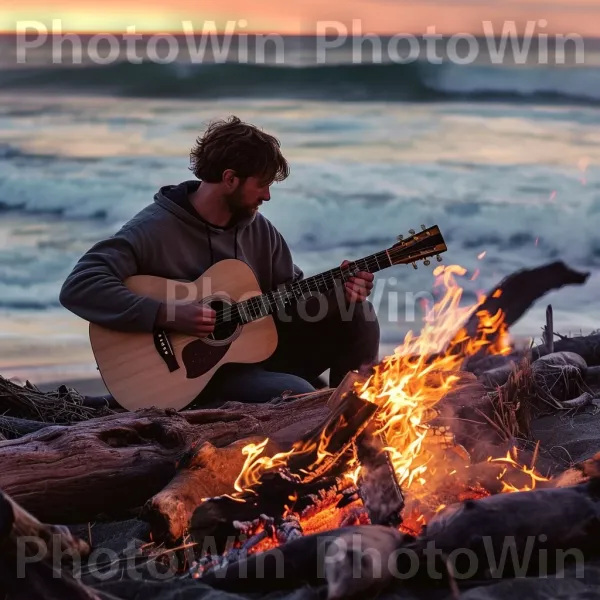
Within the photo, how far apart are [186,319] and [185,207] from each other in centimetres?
68

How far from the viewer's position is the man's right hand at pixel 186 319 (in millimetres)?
5281

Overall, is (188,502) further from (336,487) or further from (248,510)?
(336,487)

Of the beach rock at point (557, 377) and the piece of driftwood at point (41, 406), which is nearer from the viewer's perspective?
the beach rock at point (557, 377)

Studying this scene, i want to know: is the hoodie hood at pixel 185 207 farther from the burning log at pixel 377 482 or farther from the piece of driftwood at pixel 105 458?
the burning log at pixel 377 482

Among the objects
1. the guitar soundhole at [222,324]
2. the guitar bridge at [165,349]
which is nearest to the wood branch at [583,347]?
the guitar soundhole at [222,324]

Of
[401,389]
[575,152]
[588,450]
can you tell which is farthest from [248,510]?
[575,152]

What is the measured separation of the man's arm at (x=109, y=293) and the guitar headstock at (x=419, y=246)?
3.96 feet

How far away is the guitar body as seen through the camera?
5.32 m

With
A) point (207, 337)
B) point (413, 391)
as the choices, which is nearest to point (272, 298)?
point (207, 337)

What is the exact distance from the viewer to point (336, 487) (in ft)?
12.9

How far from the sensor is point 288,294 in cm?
555

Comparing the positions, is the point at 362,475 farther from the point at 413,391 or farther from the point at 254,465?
the point at 413,391

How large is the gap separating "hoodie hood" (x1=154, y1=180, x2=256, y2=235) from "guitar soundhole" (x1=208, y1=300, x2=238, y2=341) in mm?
420

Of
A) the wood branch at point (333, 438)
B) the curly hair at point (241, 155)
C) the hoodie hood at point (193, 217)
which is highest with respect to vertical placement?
the curly hair at point (241, 155)
